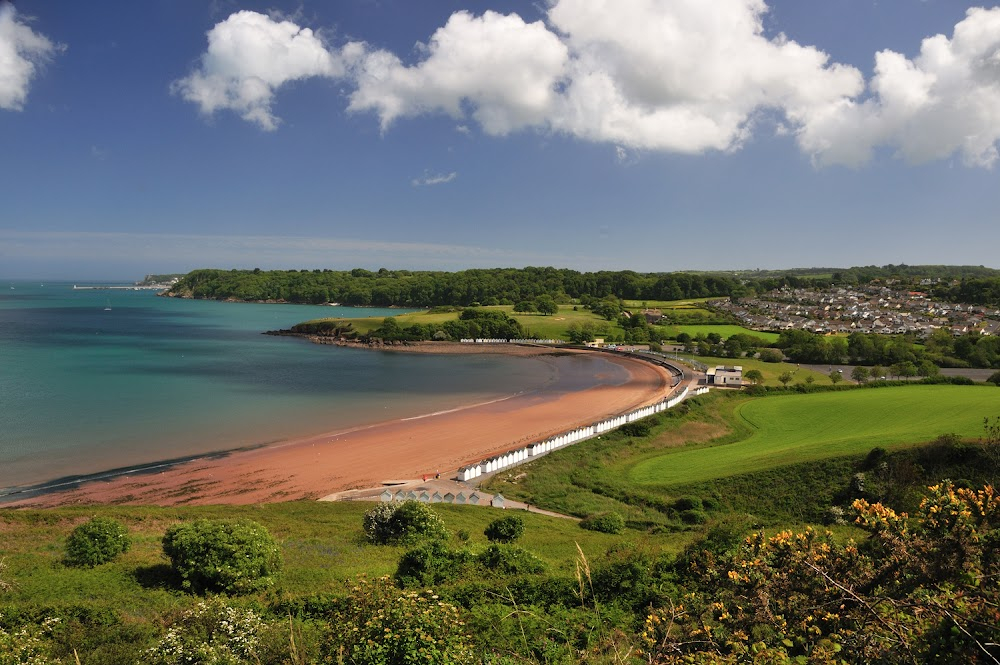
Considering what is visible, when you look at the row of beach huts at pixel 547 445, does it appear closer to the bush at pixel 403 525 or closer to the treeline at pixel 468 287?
the bush at pixel 403 525

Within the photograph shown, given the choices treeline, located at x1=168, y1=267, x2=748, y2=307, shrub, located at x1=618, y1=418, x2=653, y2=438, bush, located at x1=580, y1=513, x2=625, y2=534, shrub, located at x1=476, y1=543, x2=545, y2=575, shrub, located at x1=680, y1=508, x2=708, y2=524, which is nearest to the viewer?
shrub, located at x1=476, y1=543, x2=545, y2=575

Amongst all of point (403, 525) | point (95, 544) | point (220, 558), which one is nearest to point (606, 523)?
point (403, 525)

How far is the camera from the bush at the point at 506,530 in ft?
47.8

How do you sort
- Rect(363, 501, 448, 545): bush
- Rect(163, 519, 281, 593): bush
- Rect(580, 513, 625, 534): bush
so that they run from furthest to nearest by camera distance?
1. Rect(580, 513, 625, 534): bush
2. Rect(363, 501, 448, 545): bush
3. Rect(163, 519, 281, 593): bush

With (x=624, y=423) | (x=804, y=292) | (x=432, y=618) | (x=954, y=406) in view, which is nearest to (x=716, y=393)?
(x=624, y=423)

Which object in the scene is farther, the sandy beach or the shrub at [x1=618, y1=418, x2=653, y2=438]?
the shrub at [x1=618, y1=418, x2=653, y2=438]

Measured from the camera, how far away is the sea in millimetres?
29375

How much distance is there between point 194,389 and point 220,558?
39757 mm

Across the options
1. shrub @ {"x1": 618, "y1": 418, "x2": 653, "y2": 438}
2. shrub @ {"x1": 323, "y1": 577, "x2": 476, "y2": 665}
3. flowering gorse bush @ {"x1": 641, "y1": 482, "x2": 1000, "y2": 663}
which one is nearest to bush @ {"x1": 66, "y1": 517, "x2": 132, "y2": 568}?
shrub @ {"x1": 323, "y1": 577, "x2": 476, "y2": 665}

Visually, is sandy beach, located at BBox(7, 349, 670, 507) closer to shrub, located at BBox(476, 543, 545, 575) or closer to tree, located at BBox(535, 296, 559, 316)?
shrub, located at BBox(476, 543, 545, 575)

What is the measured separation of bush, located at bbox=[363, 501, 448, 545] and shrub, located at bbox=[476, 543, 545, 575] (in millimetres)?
2791

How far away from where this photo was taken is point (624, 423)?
32000 mm

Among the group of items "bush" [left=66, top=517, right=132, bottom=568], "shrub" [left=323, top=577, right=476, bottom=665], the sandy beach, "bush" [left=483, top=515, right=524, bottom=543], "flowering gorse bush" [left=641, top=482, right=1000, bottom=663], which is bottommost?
the sandy beach

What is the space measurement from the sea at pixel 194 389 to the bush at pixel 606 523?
21625 mm
